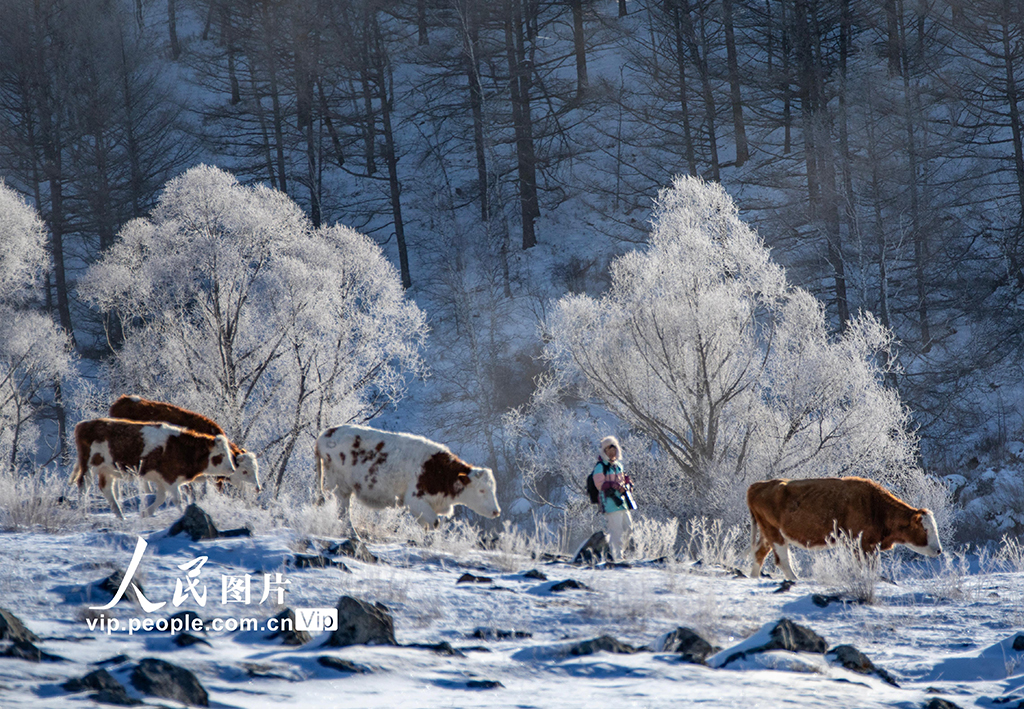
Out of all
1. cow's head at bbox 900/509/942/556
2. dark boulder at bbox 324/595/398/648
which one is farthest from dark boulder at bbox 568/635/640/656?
cow's head at bbox 900/509/942/556

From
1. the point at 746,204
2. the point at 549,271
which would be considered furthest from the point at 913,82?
the point at 549,271

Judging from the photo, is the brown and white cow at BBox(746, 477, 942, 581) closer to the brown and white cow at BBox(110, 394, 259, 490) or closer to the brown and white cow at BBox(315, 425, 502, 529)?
the brown and white cow at BBox(315, 425, 502, 529)

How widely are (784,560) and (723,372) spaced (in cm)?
983

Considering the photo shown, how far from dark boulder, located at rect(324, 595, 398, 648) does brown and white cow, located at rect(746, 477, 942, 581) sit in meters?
5.11

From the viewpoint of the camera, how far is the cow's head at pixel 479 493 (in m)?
9.00

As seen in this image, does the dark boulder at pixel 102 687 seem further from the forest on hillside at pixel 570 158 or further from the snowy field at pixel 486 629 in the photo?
the forest on hillside at pixel 570 158

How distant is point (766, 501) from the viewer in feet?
29.9

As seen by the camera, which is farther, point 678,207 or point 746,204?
point 746,204

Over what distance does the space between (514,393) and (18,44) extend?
24.8 meters

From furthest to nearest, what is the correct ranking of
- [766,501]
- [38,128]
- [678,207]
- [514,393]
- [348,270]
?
1. [38,128]
2. [514,393]
3. [348,270]
4. [678,207]
5. [766,501]

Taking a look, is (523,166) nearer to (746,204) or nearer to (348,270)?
(746,204)

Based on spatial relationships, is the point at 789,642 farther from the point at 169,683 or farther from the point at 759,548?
the point at 759,548

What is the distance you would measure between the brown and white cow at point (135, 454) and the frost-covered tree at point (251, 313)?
1143cm

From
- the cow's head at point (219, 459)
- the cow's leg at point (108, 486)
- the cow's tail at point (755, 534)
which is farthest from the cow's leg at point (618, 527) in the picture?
the cow's leg at point (108, 486)
